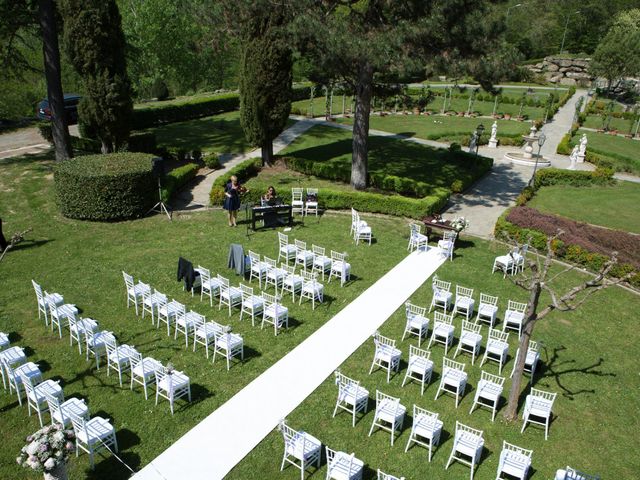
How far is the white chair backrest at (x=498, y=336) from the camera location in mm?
12486

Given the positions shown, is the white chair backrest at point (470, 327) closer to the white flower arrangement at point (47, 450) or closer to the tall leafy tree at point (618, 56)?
the white flower arrangement at point (47, 450)

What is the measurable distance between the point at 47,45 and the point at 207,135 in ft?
44.9

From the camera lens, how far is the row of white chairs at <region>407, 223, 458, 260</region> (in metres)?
18.1

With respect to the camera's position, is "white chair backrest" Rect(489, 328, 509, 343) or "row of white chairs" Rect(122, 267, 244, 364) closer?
"row of white chairs" Rect(122, 267, 244, 364)

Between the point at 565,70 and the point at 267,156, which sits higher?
the point at 565,70

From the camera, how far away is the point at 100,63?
80.0 ft

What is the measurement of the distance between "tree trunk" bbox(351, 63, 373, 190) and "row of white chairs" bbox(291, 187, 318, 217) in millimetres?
3678

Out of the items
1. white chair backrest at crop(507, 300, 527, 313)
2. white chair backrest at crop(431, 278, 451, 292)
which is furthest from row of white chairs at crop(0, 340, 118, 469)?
white chair backrest at crop(507, 300, 527, 313)

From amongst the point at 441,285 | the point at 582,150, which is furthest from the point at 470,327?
the point at 582,150

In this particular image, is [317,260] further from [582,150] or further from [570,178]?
[582,150]

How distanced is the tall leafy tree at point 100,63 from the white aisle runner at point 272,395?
17.3m

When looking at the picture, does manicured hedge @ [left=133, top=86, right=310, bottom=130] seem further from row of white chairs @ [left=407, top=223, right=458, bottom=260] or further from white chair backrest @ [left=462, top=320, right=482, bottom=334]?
white chair backrest @ [left=462, top=320, right=482, bottom=334]

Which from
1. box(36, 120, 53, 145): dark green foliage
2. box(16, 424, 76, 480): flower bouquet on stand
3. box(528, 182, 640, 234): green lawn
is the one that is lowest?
box(528, 182, 640, 234): green lawn

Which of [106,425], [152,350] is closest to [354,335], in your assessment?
[152,350]
